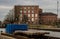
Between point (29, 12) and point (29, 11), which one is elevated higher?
point (29, 11)

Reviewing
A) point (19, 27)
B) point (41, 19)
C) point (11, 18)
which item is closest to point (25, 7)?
point (41, 19)

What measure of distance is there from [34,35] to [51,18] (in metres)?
110

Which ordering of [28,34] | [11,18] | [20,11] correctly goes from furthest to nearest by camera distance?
[20,11]
[11,18]
[28,34]

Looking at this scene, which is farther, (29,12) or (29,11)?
(29,11)

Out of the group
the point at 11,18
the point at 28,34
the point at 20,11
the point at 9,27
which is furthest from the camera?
the point at 20,11

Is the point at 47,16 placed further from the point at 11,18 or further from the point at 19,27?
the point at 19,27

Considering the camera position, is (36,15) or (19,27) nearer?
(19,27)

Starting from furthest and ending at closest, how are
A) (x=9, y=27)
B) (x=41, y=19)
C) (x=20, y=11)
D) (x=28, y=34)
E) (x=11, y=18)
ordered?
(x=20, y=11), (x=41, y=19), (x=11, y=18), (x=9, y=27), (x=28, y=34)

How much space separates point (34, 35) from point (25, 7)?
4790 inches

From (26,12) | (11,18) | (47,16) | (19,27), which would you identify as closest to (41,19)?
(47,16)

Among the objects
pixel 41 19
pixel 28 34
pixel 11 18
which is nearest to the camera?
pixel 28 34

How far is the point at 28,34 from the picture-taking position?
18.2 meters

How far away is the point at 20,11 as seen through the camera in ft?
444

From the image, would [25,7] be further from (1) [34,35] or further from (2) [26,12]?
(1) [34,35]
